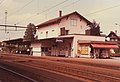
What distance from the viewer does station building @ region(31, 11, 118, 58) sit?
5399 cm

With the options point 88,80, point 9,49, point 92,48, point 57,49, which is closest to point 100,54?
point 92,48

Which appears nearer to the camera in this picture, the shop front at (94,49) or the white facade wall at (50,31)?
the shop front at (94,49)

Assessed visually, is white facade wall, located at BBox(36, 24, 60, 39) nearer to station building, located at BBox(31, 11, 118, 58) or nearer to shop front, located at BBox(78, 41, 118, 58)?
station building, located at BBox(31, 11, 118, 58)

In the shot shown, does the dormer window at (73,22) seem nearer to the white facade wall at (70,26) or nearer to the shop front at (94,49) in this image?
the white facade wall at (70,26)

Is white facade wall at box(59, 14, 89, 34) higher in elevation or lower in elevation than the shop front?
higher

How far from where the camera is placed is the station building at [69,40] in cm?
5399

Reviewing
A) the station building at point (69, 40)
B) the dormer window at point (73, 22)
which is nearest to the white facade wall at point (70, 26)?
the station building at point (69, 40)

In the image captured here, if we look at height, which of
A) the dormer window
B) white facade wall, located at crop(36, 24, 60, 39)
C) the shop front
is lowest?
the shop front

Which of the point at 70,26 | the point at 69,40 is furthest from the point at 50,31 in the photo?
the point at 69,40

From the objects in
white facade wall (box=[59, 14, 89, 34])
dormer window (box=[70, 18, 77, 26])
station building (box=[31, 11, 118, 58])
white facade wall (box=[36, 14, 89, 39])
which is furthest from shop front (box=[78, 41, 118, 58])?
dormer window (box=[70, 18, 77, 26])

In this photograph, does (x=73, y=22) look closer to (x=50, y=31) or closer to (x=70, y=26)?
(x=70, y=26)

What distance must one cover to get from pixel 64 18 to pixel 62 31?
10.3ft

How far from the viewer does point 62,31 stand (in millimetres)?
64625

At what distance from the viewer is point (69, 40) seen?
5672 centimetres
